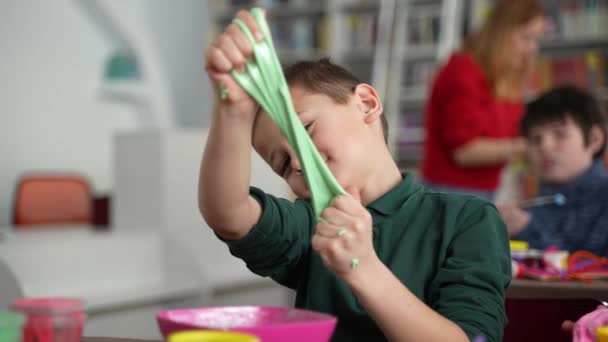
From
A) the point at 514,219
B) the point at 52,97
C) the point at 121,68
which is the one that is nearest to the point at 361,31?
the point at 121,68

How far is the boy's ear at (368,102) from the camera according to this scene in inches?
41.0

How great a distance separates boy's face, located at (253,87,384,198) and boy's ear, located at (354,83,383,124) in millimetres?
A: 24

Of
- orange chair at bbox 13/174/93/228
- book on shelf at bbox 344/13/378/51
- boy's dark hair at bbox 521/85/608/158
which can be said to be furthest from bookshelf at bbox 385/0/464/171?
boy's dark hair at bbox 521/85/608/158

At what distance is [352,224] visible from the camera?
29.0 inches

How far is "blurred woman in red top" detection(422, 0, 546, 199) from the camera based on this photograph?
8.74 ft

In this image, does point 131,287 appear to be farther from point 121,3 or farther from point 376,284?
point 121,3

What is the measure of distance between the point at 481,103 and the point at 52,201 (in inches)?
85.2

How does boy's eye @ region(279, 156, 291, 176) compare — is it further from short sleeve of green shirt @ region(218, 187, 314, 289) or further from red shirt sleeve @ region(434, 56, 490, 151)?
red shirt sleeve @ region(434, 56, 490, 151)

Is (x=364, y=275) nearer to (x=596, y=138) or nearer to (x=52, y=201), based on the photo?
(x=596, y=138)

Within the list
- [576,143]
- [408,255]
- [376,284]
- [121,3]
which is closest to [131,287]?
[576,143]

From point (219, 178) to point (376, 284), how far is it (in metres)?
0.22

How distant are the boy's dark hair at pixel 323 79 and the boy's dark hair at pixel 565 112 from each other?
1333mm

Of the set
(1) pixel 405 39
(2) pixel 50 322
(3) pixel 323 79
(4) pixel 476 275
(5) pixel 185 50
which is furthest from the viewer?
(5) pixel 185 50

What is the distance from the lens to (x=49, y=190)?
3.96 m
